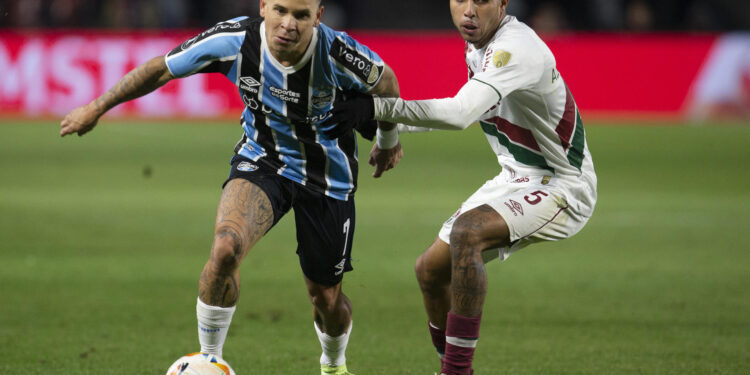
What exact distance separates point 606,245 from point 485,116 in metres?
5.76

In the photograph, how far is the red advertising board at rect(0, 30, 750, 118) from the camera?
2236 centimetres

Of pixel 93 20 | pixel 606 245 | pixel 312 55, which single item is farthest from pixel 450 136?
pixel 312 55

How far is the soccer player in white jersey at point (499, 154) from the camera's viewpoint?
5.19 metres

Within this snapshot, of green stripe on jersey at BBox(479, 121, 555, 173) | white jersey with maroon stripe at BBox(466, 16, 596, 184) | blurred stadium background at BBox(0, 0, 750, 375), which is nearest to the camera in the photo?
white jersey with maroon stripe at BBox(466, 16, 596, 184)

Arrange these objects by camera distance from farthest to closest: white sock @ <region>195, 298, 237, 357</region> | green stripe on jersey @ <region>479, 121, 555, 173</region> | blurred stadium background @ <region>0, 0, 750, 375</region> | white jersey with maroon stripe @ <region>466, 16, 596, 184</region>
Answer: blurred stadium background @ <region>0, 0, 750, 375</region>, green stripe on jersey @ <region>479, 121, 555, 173</region>, white jersey with maroon stripe @ <region>466, 16, 596, 184</region>, white sock @ <region>195, 298, 237, 357</region>

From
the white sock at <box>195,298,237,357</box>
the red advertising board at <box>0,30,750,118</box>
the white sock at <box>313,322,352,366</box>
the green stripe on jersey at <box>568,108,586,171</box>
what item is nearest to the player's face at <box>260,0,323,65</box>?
the white sock at <box>195,298,237,357</box>

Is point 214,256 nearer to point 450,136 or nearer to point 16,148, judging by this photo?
point 16,148

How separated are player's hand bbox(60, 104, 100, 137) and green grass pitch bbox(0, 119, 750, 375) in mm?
1571

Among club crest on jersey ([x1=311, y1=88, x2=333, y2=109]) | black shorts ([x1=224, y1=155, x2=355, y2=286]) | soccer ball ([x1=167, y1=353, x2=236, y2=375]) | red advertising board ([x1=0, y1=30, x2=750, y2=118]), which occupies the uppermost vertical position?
club crest on jersey ([x1=311, y1=88, x2=333, y2=109])

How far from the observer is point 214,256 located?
16.4 ft

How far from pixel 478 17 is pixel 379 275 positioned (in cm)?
435

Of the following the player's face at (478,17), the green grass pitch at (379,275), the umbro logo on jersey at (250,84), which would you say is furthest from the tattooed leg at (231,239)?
the player's face at (478,17)

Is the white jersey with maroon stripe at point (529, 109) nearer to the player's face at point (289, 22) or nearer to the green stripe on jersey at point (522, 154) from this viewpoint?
the green stripe on jersey at point (522, 154)

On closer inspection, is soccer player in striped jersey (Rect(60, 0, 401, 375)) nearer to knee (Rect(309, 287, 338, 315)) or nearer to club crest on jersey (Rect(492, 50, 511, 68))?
knee (Rect(309, 287, 338, 315))
